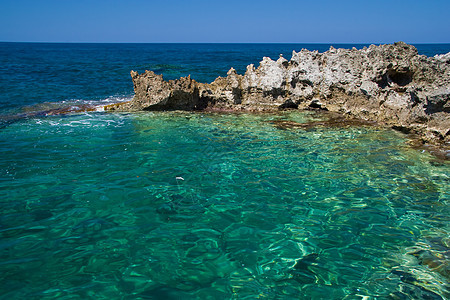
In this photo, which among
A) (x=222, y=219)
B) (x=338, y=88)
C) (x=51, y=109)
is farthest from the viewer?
(x=51, y=109)

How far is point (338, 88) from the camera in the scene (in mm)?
12180

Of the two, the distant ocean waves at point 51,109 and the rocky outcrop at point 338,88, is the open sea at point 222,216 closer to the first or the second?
the rocky outcrop at point 338,88

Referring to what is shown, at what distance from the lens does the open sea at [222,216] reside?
3.84 m

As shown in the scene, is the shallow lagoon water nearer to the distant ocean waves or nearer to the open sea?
the open sea

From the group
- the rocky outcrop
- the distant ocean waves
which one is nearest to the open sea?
the rocky outcrop

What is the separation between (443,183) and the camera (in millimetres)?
6379

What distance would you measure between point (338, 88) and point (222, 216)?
891cm

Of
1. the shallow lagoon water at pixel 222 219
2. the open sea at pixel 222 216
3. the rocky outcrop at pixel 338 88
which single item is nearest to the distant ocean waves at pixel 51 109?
the rocky outcrop at pixel 338 88

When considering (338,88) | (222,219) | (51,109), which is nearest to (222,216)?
(222,219)

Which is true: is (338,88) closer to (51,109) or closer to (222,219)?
(222,219)

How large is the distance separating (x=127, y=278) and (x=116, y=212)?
167 centimetres

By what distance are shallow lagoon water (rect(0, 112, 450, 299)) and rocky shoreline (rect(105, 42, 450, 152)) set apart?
198 centimetres

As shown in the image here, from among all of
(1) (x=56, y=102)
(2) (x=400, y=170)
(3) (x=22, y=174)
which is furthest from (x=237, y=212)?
(1) (x=56, y=102)

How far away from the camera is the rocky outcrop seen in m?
10.0
